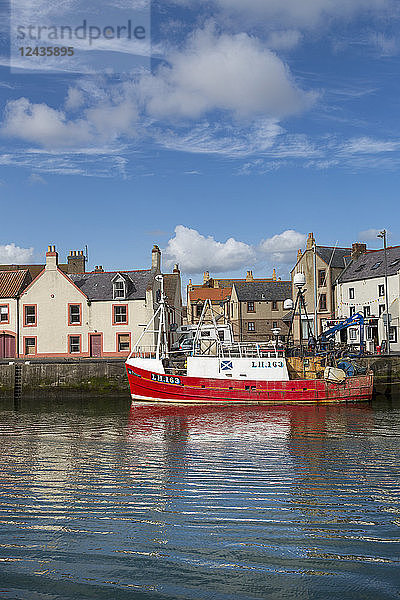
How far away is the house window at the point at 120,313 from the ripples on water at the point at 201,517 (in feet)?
79.4

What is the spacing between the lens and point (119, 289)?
46.7 metres

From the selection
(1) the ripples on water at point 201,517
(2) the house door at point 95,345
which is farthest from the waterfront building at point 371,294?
(1) the ripples on water at point 201,517

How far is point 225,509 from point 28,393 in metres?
30.3

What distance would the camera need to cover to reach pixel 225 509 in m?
11.5

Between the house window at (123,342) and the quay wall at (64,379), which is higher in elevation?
the house window at (123,342)

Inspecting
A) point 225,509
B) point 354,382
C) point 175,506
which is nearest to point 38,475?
point 175,506

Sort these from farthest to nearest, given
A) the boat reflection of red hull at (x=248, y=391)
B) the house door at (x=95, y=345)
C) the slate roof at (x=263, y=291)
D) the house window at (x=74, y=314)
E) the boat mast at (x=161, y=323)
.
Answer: the slate roof at (x=263, y=291), the house window at (x=74, y=314), the house door at (x=95, y=345), the boat mast at (x=161, y=323), the boat reflection of red hull at (x=248, y=391)

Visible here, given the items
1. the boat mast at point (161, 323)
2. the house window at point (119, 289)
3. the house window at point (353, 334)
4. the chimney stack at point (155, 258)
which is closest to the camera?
the boat mast at point (161, 323)

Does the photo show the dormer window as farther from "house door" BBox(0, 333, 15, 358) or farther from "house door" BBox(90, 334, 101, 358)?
"house door" BBox(0, 333, 15, 358)

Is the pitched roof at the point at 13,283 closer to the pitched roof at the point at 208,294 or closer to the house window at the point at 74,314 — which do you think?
the house window at the point at 74,314

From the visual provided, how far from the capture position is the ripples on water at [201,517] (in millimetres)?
8039

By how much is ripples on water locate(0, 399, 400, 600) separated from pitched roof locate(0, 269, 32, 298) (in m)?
26.8

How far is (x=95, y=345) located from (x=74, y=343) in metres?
1.76

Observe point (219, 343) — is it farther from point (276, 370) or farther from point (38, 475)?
point (38, 475)
